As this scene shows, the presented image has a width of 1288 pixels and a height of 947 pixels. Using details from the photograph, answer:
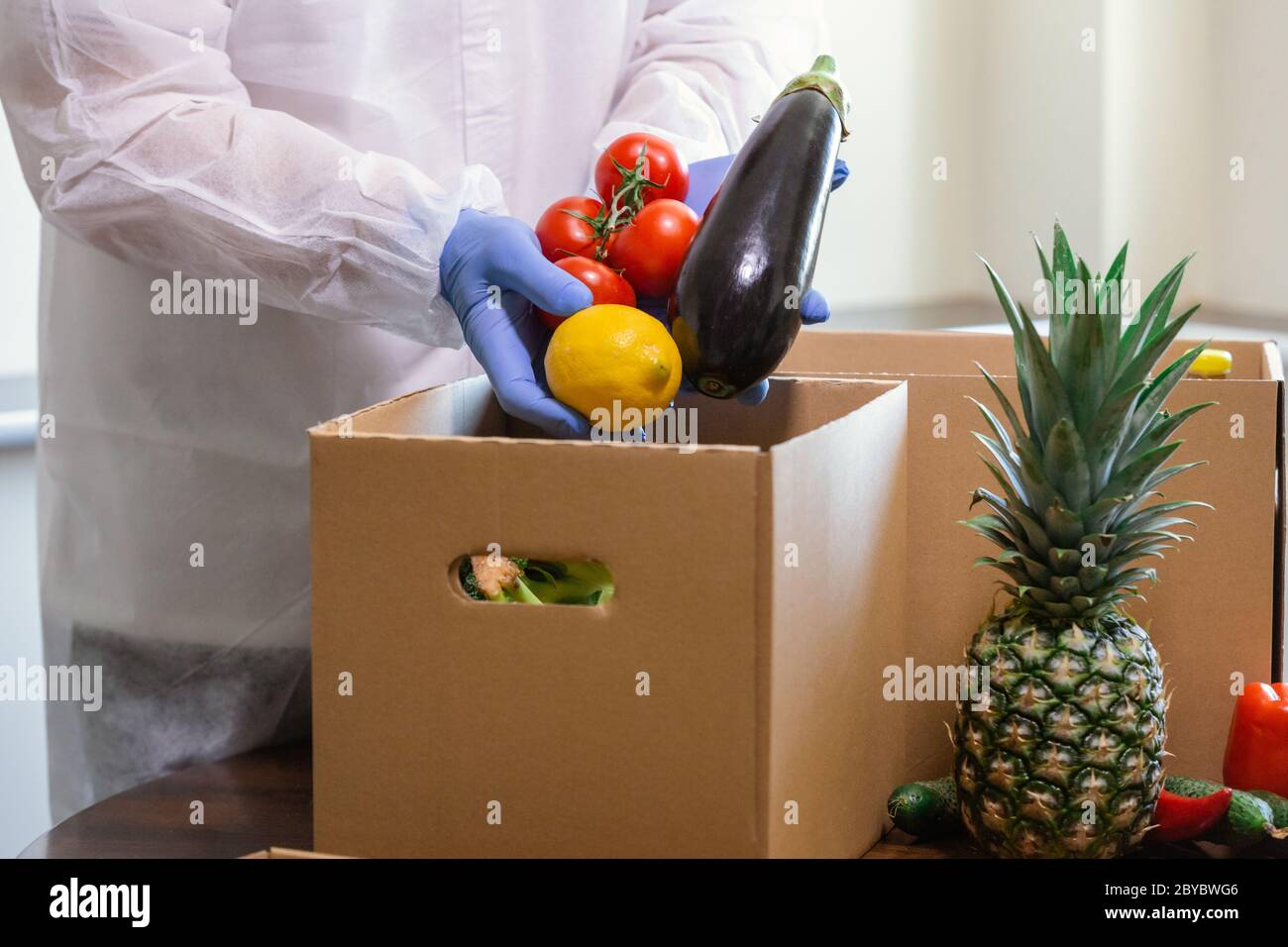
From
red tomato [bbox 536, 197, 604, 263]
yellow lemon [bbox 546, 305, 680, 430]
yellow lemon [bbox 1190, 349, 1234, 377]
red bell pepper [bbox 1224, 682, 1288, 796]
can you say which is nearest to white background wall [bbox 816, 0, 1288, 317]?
yellow lemon [bbox 1190, 349, 1234, 377]

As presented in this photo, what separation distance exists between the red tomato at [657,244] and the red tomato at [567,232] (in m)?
0.04

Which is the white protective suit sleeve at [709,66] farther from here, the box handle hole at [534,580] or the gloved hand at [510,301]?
the box handle hole at [534,580]

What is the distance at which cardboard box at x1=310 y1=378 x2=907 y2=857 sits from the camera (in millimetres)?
685

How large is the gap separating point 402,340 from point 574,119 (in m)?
0.30

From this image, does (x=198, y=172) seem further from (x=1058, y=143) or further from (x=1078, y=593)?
(x=1058, y=143)

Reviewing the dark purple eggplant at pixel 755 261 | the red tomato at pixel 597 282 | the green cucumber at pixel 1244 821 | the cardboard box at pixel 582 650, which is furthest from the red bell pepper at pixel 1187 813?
the red tomato at pixel 597 282

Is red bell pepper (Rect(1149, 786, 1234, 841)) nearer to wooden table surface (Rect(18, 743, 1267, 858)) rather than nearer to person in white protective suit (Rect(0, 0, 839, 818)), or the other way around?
wooden table surface (Rect(18, 743, 1267, 858))

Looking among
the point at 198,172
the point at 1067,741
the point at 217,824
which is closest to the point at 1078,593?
the point at 1067,741

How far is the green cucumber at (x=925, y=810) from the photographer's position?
845 millimetres

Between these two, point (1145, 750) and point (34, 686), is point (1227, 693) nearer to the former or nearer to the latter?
point (1145, 750)

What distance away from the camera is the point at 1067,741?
77 centimetres

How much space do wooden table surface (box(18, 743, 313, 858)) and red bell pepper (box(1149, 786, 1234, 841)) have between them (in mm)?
568

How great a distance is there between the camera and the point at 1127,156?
7.99ft

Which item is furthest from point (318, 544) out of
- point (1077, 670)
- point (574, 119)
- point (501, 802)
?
point (574, 119)
